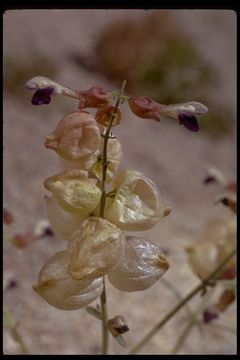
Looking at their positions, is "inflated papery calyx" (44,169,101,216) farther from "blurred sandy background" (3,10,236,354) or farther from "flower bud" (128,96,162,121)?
"blurred sandy background" (3,10,236,354)

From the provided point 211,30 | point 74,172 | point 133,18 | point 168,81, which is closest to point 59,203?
point 74,172

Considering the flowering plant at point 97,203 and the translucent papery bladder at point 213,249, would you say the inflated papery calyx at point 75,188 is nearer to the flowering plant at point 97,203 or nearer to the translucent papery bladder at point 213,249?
the flowering plant at point 97,203

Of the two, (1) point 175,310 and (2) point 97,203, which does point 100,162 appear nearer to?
(2) point 97,203

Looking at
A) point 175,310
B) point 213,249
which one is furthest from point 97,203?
point 213,249

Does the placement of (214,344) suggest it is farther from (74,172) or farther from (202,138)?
(202,138)

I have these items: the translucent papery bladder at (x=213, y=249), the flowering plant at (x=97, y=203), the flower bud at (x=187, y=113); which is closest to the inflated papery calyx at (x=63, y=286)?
the flowering plant at (x=97, y=203)

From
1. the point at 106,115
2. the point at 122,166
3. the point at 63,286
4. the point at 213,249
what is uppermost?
the point at 106,115
